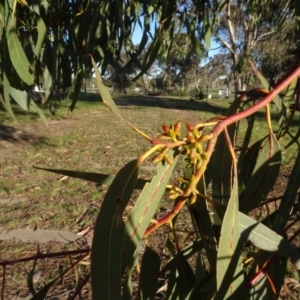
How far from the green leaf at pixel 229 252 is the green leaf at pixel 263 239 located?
2 centimetres

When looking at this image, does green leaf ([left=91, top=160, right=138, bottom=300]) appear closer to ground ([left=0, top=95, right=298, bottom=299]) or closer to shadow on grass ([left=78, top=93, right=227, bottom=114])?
ground ([left=0, top=95, right=298, bottom=299])

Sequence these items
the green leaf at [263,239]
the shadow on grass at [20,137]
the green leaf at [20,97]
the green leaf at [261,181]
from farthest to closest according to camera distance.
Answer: the shadow on grass at [20,137], the green leaf at [20,97], the green leaf at [261,181], the green leaf at [263,239]

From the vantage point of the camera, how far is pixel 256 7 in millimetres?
2824

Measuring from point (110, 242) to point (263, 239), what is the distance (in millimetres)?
212

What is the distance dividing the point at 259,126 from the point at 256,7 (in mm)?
3852

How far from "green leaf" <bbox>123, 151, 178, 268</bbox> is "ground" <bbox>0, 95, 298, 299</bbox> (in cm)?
84

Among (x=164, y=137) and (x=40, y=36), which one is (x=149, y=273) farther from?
(x=40, y=36)

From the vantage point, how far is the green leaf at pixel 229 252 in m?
0.51

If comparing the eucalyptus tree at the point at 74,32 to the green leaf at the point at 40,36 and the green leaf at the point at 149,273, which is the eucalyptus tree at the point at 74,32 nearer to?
the green leaf at the point at 40,36

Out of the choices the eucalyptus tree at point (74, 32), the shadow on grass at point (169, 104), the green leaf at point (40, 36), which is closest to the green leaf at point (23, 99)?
the eucalyptus tree at point (74, 32)

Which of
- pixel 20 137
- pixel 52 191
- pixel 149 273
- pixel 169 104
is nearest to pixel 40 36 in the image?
pixel 149 273

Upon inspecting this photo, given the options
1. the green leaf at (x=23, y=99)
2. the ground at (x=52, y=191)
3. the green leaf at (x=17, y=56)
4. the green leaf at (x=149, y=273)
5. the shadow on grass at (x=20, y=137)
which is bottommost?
the shadow on grass at (x=20, y=137)

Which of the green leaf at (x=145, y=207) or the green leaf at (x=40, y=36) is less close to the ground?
the green leaf at (x=40, y=36)

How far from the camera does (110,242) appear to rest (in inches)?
18.3
